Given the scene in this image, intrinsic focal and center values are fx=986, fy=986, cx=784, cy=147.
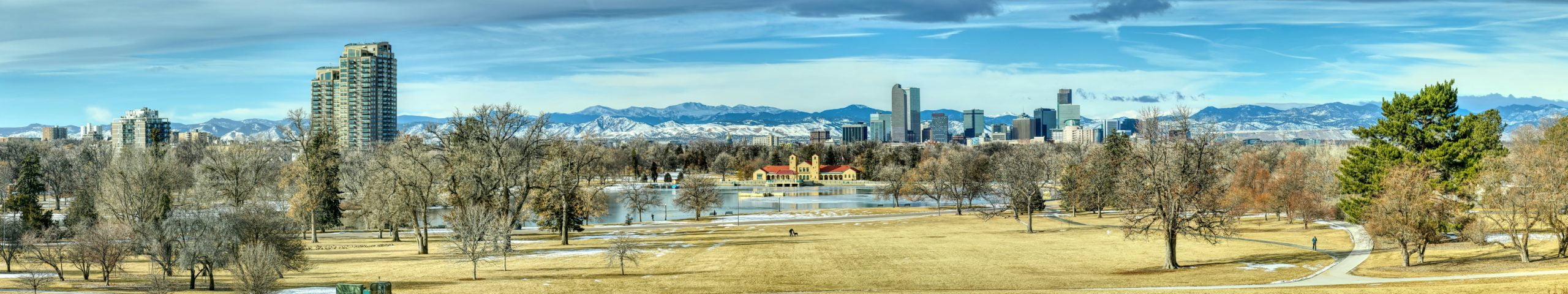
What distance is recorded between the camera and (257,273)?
29594mm

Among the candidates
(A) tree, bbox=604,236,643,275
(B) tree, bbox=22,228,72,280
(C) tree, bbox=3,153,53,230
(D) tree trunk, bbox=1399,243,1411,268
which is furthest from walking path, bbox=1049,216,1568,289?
(C) tree, bbox=3,153,53,230

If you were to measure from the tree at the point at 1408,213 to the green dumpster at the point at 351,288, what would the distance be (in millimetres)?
39250

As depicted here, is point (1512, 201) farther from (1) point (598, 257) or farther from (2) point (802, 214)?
(2) point (802, 214)

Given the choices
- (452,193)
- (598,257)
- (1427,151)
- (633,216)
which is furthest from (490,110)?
(1427,151)

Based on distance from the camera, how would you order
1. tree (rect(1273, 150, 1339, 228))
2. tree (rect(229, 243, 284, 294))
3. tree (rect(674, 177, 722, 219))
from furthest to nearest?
tree (rect(674, 177, 722, 219)), tree (rect(1273, 150, 1339, 228)), tree (rect(229, 243, 284, 294))

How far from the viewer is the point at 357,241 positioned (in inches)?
2322

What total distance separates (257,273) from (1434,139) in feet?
186

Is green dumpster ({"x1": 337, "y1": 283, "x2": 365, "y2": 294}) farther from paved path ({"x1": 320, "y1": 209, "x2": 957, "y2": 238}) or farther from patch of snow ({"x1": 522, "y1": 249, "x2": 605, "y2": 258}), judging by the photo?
paved path ({"x1": 320, "y1": 209, "x2": 957, "y2": 238})

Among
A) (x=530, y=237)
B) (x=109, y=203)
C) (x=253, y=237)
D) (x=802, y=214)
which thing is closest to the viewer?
(x=253, y=237)

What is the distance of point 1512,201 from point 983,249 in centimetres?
2340

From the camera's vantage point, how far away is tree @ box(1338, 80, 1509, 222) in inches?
2053

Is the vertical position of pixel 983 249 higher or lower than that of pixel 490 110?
lower

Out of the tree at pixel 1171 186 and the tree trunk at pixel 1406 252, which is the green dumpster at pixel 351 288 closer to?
the tree at pixel 1171 186

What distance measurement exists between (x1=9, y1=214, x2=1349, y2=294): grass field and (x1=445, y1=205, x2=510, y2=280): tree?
2.59 ft
